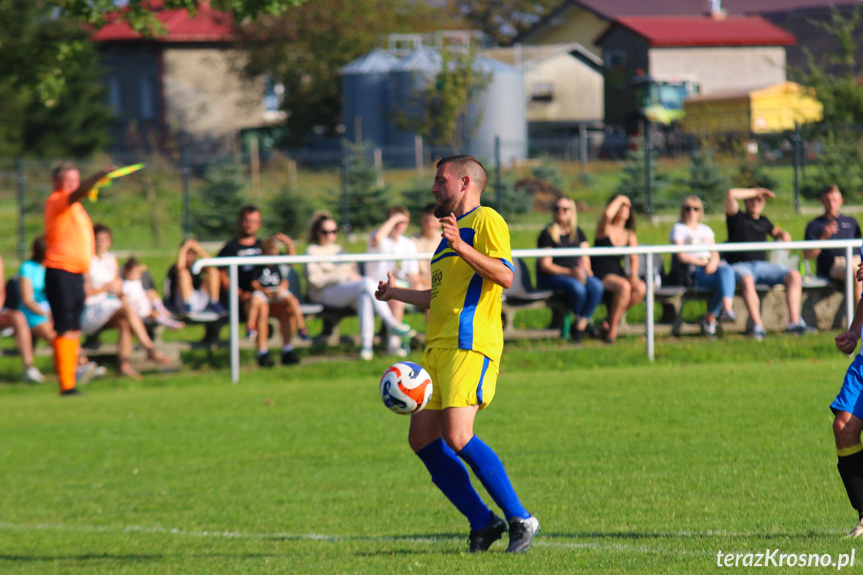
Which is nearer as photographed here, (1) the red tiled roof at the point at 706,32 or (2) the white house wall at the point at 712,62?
(1) the red tiled roof at the point at 706,32

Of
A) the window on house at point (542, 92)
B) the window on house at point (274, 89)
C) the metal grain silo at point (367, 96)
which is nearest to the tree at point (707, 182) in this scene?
the metal grain silo at point (367, 96)

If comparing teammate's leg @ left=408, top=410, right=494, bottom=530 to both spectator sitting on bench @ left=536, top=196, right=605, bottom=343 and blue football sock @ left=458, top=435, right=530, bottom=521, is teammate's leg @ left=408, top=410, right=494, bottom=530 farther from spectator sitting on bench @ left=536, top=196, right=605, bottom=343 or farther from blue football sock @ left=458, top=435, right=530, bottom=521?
spectator sitting on bench @ left=536, top=196, right=605, bottom=343

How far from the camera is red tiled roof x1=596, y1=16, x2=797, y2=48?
53.1 meters

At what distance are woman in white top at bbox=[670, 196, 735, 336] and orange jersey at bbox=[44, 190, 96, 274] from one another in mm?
6838

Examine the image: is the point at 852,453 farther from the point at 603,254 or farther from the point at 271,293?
the point at 271,293

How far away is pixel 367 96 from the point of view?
147 ft

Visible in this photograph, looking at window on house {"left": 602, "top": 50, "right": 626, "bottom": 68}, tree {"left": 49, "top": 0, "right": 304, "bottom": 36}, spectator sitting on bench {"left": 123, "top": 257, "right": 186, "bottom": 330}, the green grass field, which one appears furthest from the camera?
window on house {"left": 602, "top": 50, "right": 626, "bottom": 68}

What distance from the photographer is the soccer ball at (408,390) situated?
5.33 meters

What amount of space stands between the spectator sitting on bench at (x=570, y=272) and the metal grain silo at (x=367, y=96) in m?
31.9

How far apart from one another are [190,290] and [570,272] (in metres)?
4.56

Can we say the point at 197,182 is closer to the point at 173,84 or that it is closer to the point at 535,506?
the point at 535,506

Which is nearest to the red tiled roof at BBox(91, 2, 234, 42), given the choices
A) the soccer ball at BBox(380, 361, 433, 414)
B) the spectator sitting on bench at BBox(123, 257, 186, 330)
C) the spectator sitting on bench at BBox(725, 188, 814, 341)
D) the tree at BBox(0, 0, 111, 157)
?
the tree at BBox(0, 0, 111, 157)

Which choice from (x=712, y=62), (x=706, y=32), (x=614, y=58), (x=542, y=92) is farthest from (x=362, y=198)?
(x=614, y=58)

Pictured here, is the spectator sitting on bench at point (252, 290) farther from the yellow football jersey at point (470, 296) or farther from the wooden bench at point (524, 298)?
the yellow football jersey at point (470, 296)
